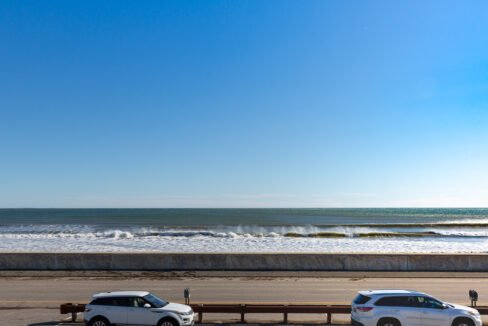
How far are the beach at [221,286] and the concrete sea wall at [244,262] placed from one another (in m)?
0.90

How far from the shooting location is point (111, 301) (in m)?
12.8

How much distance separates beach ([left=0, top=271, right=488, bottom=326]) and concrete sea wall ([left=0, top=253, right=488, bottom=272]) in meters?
0.90

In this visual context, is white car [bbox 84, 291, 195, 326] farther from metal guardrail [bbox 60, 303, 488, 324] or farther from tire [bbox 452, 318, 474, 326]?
tire [bbox 452, 318, 474, 326]

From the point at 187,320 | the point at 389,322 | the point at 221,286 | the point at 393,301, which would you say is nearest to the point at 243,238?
the point at 221,286

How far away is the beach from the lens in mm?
16484

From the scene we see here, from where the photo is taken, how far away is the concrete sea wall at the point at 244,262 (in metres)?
25.0

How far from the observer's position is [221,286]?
20812 mm

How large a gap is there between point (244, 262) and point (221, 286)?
15.1ft

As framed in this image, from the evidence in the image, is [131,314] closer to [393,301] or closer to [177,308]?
[177,308]

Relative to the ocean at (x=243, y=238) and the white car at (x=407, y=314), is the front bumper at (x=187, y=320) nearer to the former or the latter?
the white car at (x=407, y=314)

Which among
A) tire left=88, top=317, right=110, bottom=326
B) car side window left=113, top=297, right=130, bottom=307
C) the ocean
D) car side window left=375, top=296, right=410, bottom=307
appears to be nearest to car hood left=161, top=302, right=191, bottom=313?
car side window left=113, top=297, right=130, bottom=307

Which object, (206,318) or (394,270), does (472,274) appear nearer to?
(394,270)

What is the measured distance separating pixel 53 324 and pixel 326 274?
14.7 metres

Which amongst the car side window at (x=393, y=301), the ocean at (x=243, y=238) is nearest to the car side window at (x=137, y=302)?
the car side window at (x=393, y=301)
